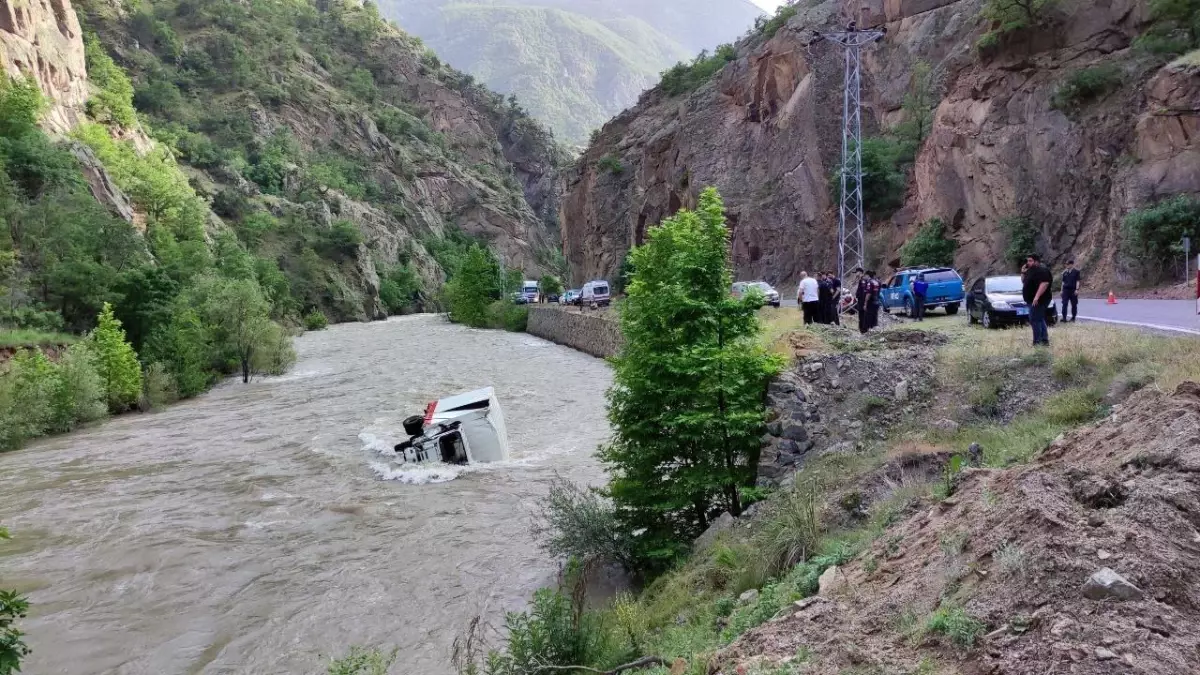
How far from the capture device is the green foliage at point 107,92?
69438mm

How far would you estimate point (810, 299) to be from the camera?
18.9 metres

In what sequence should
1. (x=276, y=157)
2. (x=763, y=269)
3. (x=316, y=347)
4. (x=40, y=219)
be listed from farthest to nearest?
(x=276, y=157) < (x=316, y=347) < (x=763, y=269) < (x=40, y=219)

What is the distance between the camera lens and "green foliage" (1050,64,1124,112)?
29.2m

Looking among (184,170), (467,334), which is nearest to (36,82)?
(184,170)

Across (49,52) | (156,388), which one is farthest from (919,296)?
(49,52)

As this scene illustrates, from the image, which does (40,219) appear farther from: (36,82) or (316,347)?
(36,82)

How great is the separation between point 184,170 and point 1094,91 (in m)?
89.2

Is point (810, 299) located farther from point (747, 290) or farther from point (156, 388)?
point (156, 388)

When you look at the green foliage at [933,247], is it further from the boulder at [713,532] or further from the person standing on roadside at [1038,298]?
the boulder at [713,532]

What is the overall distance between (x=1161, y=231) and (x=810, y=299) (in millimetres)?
15177

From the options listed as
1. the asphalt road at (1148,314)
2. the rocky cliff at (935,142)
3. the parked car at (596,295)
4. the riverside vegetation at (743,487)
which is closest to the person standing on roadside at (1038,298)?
the riverside vegetation at (743,487)

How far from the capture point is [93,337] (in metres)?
30.1

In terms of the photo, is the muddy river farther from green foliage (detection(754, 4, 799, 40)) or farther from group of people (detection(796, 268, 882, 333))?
green foliage (detection(754, 4, 799, 40))

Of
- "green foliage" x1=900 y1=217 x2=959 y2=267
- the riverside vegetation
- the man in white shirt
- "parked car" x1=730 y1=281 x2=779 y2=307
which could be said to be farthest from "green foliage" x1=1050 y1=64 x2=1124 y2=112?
the riverside vegetation
